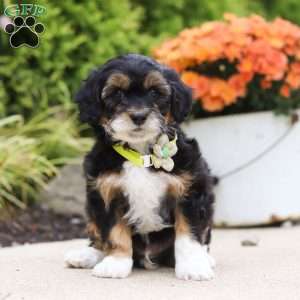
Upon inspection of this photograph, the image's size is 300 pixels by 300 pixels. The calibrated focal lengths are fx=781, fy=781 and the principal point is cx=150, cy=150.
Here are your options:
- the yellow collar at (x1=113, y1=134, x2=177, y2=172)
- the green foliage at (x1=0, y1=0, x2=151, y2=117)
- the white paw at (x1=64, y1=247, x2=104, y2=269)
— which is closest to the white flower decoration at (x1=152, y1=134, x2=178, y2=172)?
the yellow collar at (x1=113, y1=134, x2=177, y2=172)

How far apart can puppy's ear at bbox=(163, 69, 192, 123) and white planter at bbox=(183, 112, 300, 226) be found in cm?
259

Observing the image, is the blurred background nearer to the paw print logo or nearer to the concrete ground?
the paw print logo

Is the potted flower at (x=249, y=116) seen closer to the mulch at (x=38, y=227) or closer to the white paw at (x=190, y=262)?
the mulch at (x=38, y=227)

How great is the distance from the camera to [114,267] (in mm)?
4996

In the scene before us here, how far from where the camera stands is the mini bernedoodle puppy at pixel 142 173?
16.0 ft

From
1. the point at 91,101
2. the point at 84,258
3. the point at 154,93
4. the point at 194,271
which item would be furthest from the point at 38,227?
the point at 154,93

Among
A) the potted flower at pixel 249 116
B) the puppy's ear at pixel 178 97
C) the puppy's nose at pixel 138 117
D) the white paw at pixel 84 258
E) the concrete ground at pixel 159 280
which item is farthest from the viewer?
the potted flower at pixel 249 116

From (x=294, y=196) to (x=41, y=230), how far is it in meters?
2.53

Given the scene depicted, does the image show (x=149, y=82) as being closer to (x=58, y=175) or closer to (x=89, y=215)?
(x=89, y=215)

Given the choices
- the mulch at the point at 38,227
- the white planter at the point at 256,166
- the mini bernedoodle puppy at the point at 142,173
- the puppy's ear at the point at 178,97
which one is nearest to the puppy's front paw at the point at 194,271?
the mini bernedoodle puppy at the point at 142,173

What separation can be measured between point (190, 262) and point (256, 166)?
2.91m

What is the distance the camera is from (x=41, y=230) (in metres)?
7.81

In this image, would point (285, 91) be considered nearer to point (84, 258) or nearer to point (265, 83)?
point (265, 83)

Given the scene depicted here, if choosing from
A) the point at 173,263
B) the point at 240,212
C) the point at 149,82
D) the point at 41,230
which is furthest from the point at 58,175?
the point at 149,82
